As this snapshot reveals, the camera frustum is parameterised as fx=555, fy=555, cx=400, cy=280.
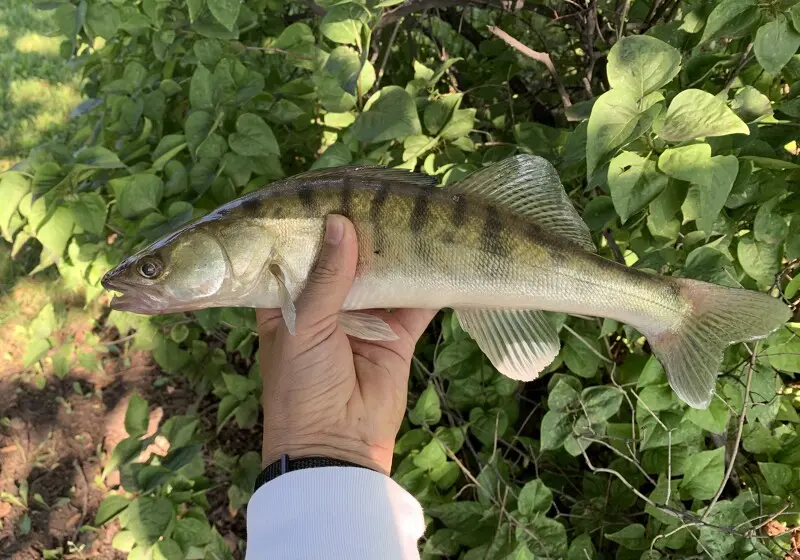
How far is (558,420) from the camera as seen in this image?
6.73ft

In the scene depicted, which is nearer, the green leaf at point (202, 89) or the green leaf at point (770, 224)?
the green leaf at point (770, 224)

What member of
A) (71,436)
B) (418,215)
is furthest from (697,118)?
(71,436)

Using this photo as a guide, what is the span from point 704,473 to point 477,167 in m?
1.40

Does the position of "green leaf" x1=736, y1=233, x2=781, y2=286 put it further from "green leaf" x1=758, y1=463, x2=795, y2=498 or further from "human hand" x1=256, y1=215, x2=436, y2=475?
"human hand" x1=256, y1=215, x2=436, y2=475

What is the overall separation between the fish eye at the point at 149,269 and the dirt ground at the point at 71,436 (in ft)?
4.76

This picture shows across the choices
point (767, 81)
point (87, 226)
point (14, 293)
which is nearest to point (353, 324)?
point (87, 226)

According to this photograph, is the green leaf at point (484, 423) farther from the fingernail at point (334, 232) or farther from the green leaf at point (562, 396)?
the fingernail at point (334, 232)

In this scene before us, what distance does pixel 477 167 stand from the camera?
2.31 m

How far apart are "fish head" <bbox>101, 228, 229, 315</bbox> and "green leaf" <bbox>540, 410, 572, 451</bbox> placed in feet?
4.11

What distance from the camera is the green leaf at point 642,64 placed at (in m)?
1.47

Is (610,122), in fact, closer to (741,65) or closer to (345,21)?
(741,65)

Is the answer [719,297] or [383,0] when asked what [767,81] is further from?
[383,0]

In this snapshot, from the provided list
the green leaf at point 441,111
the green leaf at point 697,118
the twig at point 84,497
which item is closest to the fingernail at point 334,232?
the green leaf at point 441,111

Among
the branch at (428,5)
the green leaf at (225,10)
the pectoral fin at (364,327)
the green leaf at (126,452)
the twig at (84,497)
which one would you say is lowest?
the twig at (84,497)
